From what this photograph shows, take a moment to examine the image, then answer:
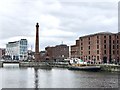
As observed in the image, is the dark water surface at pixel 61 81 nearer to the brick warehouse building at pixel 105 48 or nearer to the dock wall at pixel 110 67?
the dock wall at pixel 110 67

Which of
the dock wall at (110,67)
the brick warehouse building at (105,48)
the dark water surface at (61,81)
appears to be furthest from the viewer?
the brick warehouse building at (105,48)

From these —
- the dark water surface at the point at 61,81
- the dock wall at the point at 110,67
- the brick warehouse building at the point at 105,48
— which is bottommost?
the dark water surface at the point at 61,81

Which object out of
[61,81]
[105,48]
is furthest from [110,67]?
[61,81]

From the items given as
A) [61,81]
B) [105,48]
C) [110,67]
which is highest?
[105,48]

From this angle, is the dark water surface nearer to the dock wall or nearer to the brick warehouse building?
the dock wall

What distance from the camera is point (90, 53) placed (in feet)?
511

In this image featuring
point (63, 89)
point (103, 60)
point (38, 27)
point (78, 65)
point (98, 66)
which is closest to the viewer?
point (63, 89)

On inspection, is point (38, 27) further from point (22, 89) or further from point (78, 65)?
point (22, 89)

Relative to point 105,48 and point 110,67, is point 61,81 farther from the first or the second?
point 105,48

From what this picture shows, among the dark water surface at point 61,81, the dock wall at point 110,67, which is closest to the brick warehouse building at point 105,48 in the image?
the dock wall at point 110,67

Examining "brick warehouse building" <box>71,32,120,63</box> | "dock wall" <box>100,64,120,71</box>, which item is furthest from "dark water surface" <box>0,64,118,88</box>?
"brick warehouse building" <box>71,32,120,63</box>

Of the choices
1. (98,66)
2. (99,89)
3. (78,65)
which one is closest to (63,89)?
(99,89)

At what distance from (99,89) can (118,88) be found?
3.70 m

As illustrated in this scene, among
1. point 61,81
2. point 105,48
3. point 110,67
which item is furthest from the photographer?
point 105,48
